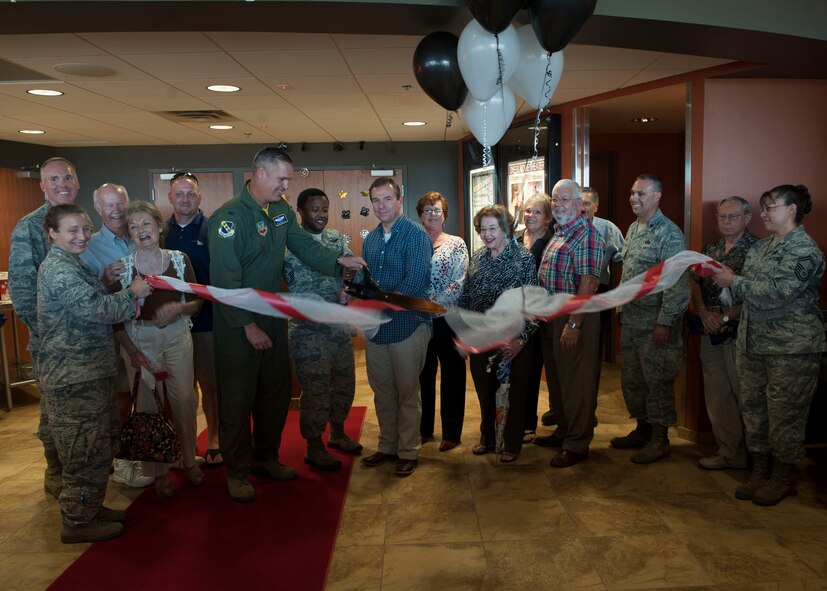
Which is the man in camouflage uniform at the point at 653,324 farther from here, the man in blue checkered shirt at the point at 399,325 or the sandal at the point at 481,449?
the man in blue checkered shirt at the point at 399,325

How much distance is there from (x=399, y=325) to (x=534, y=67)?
148cm

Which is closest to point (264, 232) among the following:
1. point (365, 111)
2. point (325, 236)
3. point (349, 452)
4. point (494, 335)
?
point (325, 236)

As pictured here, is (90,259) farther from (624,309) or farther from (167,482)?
(624,309)

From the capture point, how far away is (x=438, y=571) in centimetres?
259

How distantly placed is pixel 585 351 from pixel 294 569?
1918mm

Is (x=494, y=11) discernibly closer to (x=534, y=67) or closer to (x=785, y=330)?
(x=534, y=67)

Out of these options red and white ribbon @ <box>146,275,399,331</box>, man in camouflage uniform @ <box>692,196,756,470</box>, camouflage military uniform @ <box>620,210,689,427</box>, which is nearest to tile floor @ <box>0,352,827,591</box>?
man in camouflage uniform @ <box>692,196,756,470</box>

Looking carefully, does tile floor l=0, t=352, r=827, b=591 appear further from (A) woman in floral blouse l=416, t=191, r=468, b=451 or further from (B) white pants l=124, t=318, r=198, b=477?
(B) white pants l=124, t=318, r=198, b=477

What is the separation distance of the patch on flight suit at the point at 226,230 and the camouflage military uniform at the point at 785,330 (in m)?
2.44

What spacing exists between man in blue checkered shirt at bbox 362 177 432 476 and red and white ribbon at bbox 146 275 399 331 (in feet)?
1.77

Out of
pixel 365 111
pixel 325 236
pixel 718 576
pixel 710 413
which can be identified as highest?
pixel 365 111

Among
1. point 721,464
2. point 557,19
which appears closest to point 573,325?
point 721,464

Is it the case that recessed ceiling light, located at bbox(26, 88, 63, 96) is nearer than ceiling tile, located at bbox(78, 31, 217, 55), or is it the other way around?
ceiling tile, located at bbox(78, 31, 217, 55)

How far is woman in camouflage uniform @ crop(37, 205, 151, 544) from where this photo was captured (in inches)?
106
